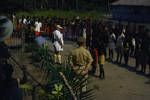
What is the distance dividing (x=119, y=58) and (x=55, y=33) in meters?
4.57

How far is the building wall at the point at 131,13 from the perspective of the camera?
3834cm

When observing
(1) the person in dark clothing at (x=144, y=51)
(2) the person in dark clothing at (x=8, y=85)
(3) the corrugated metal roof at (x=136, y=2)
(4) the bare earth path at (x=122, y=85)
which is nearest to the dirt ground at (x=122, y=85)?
(4) the bare earth path at (x=122, y=85)

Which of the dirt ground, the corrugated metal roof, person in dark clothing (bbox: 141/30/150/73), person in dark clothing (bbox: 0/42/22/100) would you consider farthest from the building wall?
person in dark clothing (bbox: 0/42/22/100)

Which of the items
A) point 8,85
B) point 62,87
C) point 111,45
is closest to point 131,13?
point 111,45

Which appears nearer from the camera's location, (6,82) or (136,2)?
(6,82)

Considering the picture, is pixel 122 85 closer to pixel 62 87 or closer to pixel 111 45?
pixel 111 45

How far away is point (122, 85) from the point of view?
48.4ft

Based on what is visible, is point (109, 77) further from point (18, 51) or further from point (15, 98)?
point (15, 98)

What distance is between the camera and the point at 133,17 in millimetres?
41250

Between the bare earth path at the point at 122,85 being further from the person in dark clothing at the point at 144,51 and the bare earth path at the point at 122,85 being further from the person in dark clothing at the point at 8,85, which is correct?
the person in dark clothing at the point at 8,85

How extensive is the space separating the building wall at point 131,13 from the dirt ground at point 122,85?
2022cm

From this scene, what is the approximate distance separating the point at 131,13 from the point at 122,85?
26565 millimetres

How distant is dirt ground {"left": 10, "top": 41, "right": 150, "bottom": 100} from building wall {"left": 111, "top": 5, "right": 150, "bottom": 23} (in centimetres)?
2022

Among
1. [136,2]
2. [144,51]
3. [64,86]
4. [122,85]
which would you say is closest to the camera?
[64,86]
